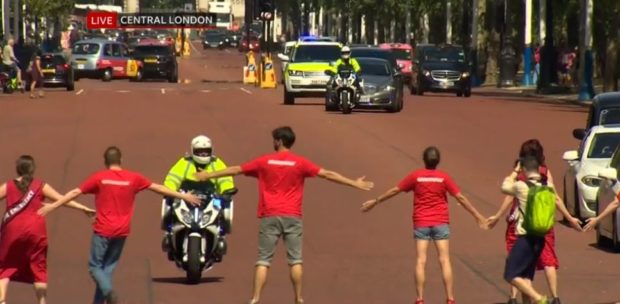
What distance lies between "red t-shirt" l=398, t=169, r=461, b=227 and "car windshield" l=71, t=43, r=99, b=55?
177 ft

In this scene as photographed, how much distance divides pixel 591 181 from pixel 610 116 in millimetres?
3636

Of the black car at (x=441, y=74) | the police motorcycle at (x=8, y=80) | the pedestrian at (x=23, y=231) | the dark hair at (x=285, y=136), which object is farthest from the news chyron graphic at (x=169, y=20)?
the pedestrian at (x=23, y=231)

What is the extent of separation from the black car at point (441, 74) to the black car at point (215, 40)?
8380 centimetres

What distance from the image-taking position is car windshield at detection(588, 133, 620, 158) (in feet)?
67.9

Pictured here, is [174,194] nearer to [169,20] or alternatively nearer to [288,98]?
[288,98]

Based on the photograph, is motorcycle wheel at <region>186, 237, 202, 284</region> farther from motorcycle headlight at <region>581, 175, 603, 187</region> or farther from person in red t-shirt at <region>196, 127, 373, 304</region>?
motorcycle headlight at <region>581, 175, 603, 187</region>

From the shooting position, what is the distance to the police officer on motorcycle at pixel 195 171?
14648mm

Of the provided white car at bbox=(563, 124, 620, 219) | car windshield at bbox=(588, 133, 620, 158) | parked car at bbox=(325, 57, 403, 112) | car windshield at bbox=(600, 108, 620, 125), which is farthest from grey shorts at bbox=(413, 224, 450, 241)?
parked car at bbox=(325, 57, 403, 112)

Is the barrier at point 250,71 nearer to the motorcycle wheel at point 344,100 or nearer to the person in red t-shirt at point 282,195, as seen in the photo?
the motorcycle wheel at point 344,100

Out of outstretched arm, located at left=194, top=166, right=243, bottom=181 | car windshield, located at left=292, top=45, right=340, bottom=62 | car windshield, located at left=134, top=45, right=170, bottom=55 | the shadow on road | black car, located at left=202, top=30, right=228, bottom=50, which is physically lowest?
black car, located at left=202, top=30, right=228, bottom=50

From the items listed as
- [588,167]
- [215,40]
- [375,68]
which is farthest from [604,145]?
[215,40]

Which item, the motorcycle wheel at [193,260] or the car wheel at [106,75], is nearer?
the motorcycle wheel at [193,260]

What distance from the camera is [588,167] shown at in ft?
66.2

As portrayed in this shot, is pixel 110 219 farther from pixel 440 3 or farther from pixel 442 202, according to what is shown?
pixel 440 3
